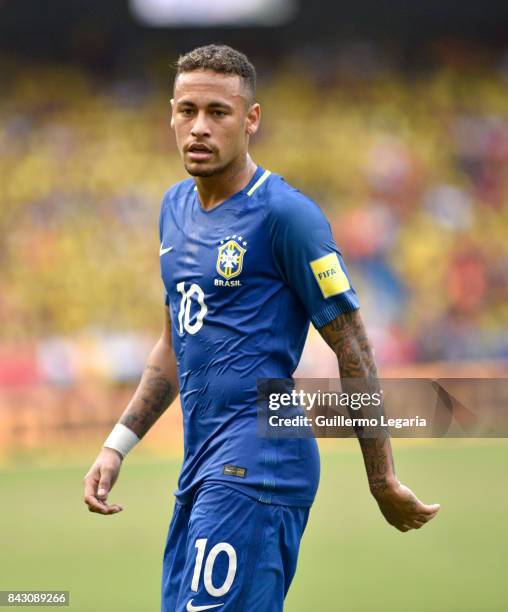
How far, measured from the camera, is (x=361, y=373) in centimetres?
381

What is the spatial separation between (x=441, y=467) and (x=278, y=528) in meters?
10.4

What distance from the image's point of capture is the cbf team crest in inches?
152

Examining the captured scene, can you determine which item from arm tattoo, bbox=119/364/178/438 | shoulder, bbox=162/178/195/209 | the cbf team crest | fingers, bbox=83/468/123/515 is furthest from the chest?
fingers, bbox=83/468/123/515

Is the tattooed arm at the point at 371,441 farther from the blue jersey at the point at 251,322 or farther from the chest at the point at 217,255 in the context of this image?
the chest at the point at 217,255

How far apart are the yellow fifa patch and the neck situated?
44 cm

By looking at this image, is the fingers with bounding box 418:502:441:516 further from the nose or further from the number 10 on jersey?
the nose

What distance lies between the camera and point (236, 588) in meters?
3.65

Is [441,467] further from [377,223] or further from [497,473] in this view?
[377,223]

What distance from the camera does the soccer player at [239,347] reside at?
3.69m

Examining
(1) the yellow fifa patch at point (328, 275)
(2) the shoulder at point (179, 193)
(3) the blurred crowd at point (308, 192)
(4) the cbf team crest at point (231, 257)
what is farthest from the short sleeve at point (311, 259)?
(3) the blurred crowd at point (308, 192)

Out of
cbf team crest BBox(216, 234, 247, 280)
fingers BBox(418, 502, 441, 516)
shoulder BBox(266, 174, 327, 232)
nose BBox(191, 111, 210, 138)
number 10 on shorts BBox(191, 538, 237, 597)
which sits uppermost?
nose BBox(191, 111, 210, 138)

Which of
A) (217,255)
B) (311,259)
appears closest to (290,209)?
(311,259)

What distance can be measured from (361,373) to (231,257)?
22.1 inches

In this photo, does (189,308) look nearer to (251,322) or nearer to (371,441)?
(251,322)
